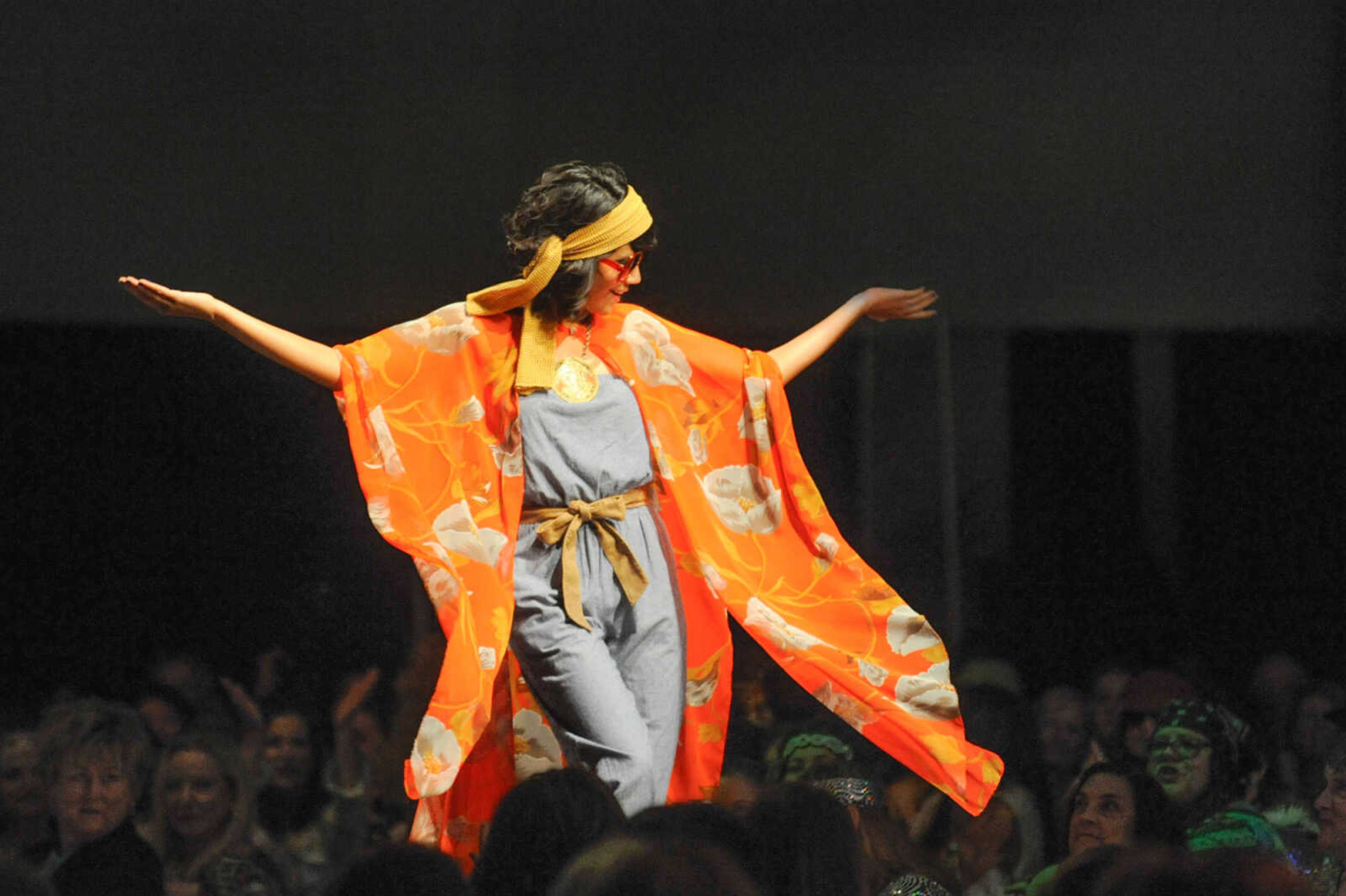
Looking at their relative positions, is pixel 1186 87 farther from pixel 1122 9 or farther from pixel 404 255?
pixel 404 255

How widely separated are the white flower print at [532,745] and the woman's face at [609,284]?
0.74 metres

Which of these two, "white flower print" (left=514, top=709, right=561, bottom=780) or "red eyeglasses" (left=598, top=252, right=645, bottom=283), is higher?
"red eyeglasses" (left=598, top=252, right=645, bottom=283)

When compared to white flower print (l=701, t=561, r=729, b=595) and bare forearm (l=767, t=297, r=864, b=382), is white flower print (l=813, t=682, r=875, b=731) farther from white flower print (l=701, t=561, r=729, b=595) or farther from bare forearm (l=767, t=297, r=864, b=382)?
bare forearm (l=767, t=297, r=864, b=382)

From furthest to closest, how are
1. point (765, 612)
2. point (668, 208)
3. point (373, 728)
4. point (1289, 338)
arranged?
point (1289, 338), point (668, 208), point (373, 728), point (765, 612)

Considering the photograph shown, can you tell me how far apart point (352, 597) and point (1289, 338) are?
2.62 metres

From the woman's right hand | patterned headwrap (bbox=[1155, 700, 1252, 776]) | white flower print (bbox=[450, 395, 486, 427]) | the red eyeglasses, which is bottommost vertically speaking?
patterned headwrap (bbox=[1155, 700, 1252, 776])

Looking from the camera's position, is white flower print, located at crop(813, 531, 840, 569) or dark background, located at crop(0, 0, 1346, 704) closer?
white flower print, located at crop(813, 531, 840, 569)

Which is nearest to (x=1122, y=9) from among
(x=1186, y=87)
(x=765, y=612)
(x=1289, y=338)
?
(x=1186, y=87)

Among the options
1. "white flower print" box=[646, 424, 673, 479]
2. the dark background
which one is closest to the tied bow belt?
"white flower print" box=[646, 424, 673, 479]

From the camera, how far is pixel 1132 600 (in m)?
4.77

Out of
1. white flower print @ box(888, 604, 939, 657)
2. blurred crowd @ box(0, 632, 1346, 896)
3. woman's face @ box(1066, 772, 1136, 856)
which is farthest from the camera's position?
white flower print @ box(888, 604, 939, 657)

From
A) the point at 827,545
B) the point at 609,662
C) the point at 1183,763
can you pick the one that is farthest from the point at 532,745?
the point at 1183,763

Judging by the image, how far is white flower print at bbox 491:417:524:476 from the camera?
10.1ft

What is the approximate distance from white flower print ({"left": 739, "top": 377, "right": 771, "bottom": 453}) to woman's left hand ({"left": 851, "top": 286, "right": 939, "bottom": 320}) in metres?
0.27
